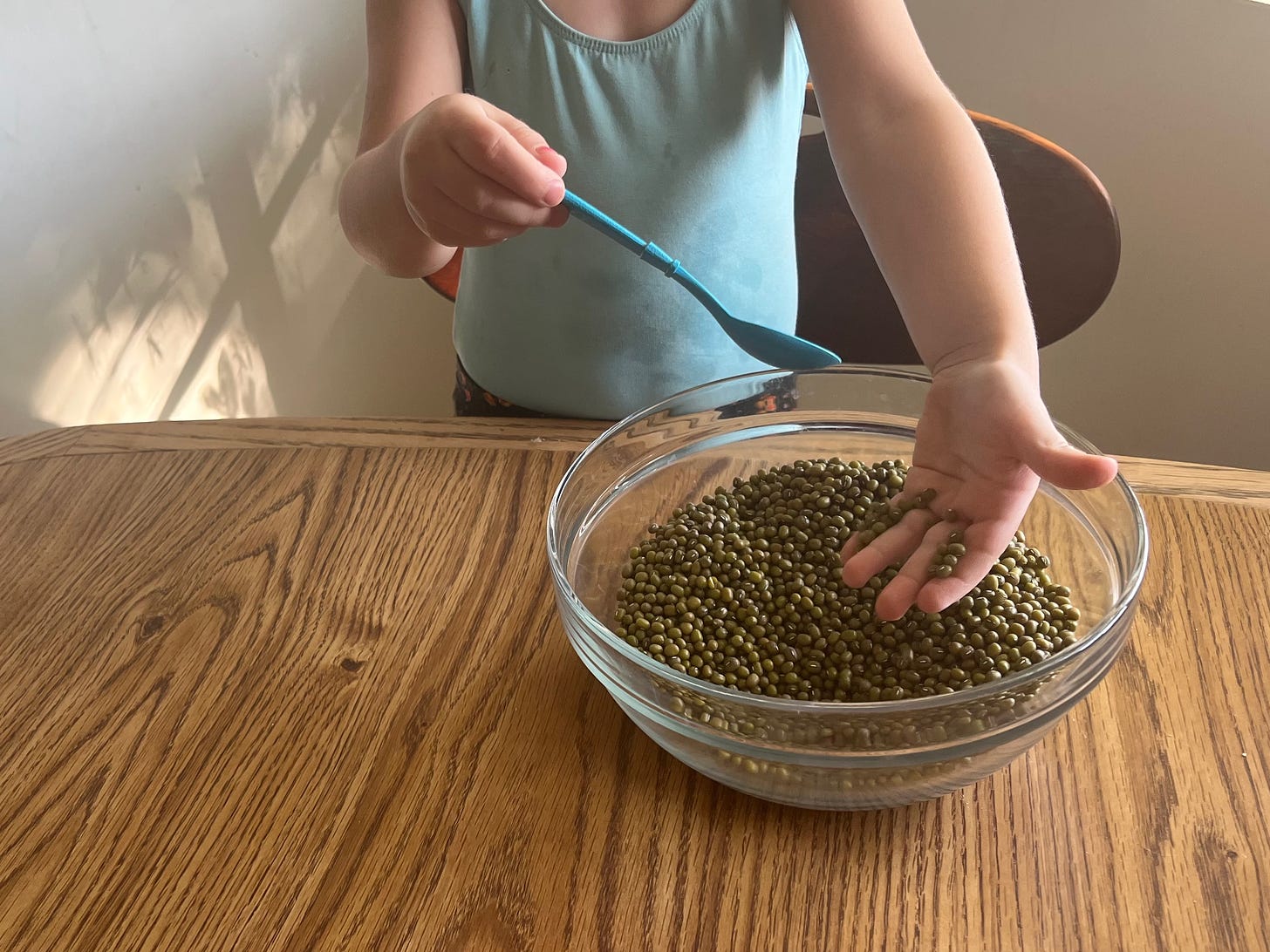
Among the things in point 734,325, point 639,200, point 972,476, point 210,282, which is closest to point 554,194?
point 734,325

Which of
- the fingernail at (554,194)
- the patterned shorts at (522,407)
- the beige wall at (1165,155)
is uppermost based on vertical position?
the fingernail at (554,194)

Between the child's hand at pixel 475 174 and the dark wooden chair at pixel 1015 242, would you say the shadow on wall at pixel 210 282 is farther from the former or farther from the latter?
the child's hand at pixel 475 174

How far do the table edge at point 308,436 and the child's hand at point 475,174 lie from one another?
0.23 meters

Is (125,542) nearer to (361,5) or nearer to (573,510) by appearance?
(573,510)

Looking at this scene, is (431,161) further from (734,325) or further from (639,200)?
(639,200)

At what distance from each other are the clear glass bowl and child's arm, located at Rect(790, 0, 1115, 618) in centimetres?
7

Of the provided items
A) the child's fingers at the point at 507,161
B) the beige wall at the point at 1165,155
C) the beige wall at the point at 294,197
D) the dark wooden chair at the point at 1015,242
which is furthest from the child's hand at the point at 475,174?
the beige wall at the point at 1165,155

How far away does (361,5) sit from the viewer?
5.20ft

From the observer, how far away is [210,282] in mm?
1543

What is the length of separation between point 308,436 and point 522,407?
27 cm

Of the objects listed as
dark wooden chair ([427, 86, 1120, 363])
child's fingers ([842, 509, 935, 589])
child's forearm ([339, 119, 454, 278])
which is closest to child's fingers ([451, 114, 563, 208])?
child's forearm ([339, 119, 454, 278])

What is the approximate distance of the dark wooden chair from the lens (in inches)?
42.4

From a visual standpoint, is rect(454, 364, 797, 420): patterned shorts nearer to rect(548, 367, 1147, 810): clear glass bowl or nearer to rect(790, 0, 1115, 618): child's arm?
rect(548, 367, 1147, 810): clear glass bowl

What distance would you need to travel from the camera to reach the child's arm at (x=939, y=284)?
22.0 inches
